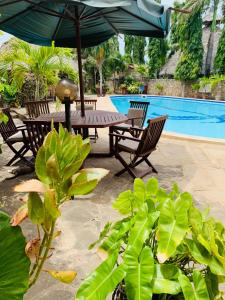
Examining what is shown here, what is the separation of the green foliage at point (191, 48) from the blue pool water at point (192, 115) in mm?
2918

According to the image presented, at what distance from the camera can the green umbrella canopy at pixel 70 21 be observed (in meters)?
4.43

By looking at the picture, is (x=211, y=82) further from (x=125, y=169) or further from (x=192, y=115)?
(x=125, y=169)

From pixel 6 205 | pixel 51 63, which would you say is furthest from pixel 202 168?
pixel 51 63

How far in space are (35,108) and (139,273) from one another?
5.49 metres

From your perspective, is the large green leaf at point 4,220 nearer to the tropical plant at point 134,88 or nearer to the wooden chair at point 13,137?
the wooden chair at point 13,137

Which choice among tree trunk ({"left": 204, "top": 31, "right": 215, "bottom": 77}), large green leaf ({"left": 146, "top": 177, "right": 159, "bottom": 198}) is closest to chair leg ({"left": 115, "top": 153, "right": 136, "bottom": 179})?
large green leaf ({"left": 146, "top": 177, "right": 159, "bottom": 198})

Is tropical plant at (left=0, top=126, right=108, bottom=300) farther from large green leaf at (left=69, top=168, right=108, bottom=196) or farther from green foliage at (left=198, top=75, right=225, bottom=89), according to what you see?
green foliage at (left=198, top=75, right=225, bottom=89)

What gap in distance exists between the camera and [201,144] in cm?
613

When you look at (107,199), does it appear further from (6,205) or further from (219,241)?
(219,241)

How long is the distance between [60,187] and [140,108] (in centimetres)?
533

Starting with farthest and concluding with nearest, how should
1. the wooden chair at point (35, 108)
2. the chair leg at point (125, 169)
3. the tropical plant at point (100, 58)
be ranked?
1. the tropical plant at point (100, 58)
2. the wooden chair at point (35, 108)
3. the chair leg at point (125, 169)

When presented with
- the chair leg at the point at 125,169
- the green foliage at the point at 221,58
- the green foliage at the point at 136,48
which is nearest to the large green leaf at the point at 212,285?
the chair leg at the point at 125,169

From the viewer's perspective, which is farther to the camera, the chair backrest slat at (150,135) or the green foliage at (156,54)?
the green foliage at (156,54)

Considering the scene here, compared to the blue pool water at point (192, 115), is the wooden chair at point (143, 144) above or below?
above
